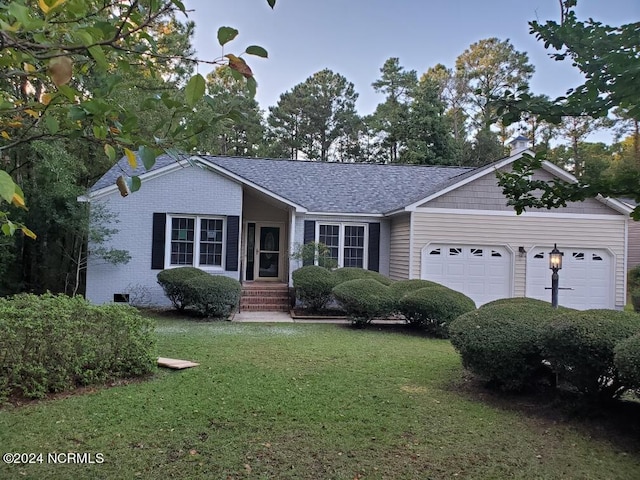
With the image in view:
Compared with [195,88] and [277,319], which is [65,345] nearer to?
[195,88]

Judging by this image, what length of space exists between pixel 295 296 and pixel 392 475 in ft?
32.2

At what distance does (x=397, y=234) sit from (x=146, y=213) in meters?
7.77

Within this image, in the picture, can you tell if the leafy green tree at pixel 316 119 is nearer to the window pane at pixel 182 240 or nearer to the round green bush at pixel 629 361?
the window pane at pixel 182 240

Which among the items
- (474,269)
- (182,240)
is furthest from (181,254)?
(474,269)

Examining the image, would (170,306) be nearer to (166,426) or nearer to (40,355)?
(40,355)

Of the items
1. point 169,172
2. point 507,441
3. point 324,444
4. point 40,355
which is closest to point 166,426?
point 324,444

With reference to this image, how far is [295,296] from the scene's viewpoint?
43.2 feet

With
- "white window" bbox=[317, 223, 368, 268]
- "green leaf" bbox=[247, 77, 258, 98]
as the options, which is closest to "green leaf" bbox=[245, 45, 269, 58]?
"green leaf" bbox=[247, 77, 258, 98]

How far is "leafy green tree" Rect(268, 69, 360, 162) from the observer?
36312 millimetres

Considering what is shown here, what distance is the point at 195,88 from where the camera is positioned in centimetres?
150

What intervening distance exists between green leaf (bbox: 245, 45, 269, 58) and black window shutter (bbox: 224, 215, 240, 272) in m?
11.6

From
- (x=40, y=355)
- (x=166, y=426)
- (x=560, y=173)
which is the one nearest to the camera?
(x=166, y=426)

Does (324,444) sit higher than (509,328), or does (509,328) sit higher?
(509,328)

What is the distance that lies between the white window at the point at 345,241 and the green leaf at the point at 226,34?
506 inches
